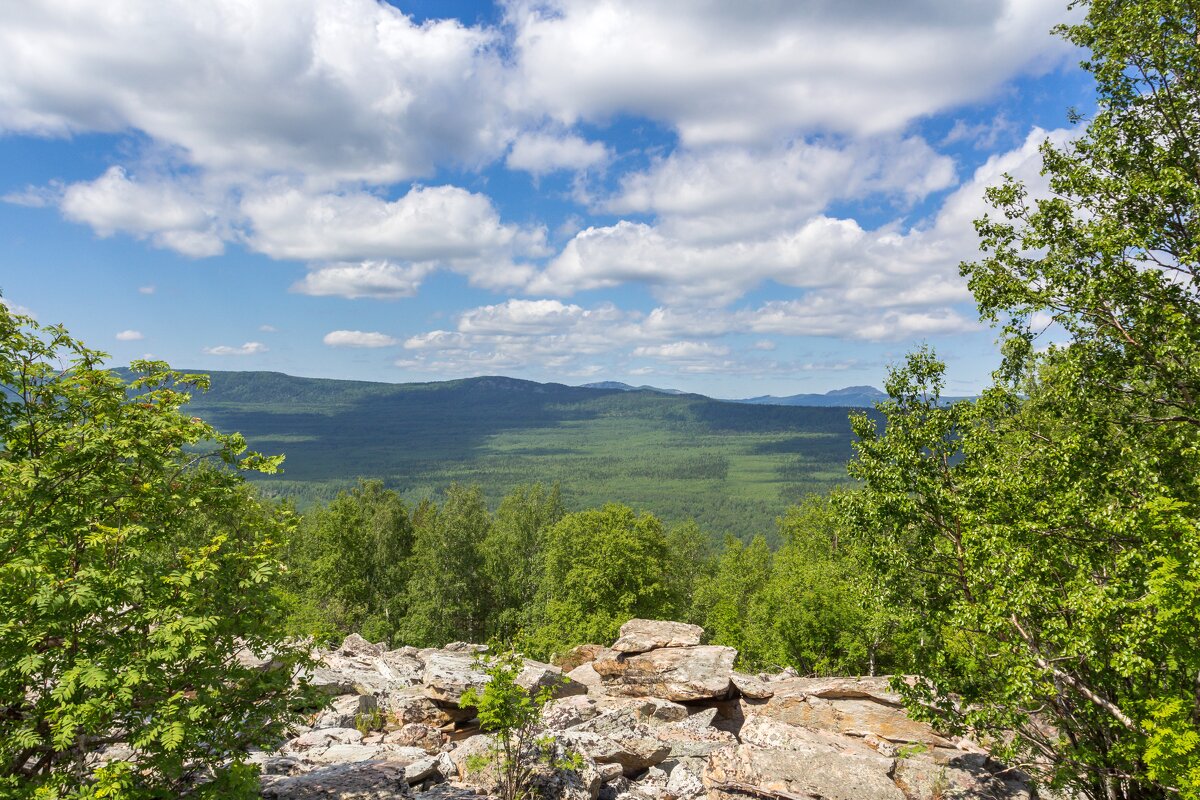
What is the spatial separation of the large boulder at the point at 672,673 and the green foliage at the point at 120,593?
743 inches

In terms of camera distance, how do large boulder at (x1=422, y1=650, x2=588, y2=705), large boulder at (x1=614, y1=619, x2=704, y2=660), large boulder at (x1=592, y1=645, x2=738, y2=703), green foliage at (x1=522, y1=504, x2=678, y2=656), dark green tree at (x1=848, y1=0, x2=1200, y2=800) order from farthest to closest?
1. green foliage at (x1=522, y1=504, x2=678, y2=656)
2. large boulder at (x1=614, y1=619, x2=704, y2=660)
3. large boulder at (x1=592, y1=645, x2=738, y2=703)
4. large boulder at (x1=422, y1=650, x2=588, y2=705)
5. dark green tree at (x1=848, y1=0, x2=1200, y2=800)

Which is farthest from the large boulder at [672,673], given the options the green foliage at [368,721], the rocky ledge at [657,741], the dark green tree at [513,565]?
the dark green tree at [513,565]

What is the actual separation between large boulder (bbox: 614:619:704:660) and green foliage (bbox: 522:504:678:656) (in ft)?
37.2

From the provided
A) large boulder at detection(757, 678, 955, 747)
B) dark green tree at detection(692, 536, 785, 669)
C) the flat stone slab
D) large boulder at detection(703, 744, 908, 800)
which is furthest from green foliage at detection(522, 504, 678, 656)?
large boulder at detection(703, 744, 908, 800)

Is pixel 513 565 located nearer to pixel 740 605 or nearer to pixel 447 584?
pixel 447 584

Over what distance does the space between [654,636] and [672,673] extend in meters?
3.87

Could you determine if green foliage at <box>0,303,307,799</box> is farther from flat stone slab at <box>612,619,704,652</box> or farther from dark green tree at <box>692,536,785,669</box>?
dark green tree at <box>692,536,785,669</box>

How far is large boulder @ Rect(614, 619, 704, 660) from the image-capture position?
98.0 feet

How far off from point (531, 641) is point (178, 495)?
39497mm

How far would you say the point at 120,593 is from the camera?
354 inches

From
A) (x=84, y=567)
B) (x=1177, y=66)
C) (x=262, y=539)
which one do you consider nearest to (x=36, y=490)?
(x=84, y=567)

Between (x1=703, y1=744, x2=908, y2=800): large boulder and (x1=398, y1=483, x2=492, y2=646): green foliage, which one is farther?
(x1=398, y1=483, x2=492, y2=646): green foliage

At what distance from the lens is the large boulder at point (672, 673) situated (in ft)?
84.6

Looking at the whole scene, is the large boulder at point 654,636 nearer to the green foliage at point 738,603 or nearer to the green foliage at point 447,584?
the green foliage at point 738,603
